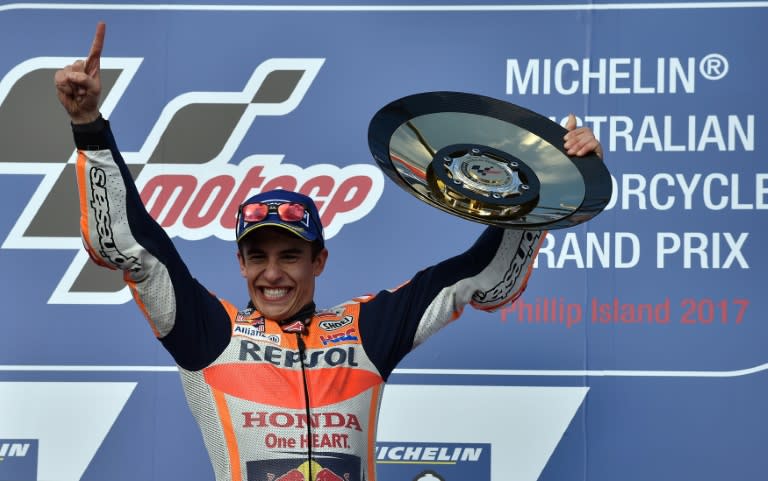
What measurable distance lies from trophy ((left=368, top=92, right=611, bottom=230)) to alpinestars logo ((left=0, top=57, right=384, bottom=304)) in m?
0.71

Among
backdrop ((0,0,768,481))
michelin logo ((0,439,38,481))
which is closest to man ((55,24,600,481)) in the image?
backdrop ((0,0,768,481))

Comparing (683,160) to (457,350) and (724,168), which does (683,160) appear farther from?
(457,350)

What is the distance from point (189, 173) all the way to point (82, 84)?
115 cm

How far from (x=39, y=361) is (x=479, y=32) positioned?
57.7 inches

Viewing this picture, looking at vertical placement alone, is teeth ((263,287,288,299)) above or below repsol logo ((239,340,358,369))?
above

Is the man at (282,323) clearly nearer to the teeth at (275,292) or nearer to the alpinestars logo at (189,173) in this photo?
the teeth at (275,292)

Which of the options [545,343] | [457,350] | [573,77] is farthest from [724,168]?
[457,350]

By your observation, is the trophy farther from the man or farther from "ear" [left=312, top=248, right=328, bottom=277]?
"ear" [left=312, top=248, right=328, bottom=277]

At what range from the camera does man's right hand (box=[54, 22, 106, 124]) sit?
1.99 meters

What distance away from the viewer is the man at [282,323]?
7.22 ft

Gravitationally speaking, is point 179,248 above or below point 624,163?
below

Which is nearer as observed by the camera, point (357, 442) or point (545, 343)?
point (357, 442)

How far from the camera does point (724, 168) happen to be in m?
3.07

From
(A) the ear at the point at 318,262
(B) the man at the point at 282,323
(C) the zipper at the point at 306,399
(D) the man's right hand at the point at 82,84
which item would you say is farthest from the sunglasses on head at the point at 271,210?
(D) the man's right hand at the point at 82,84
